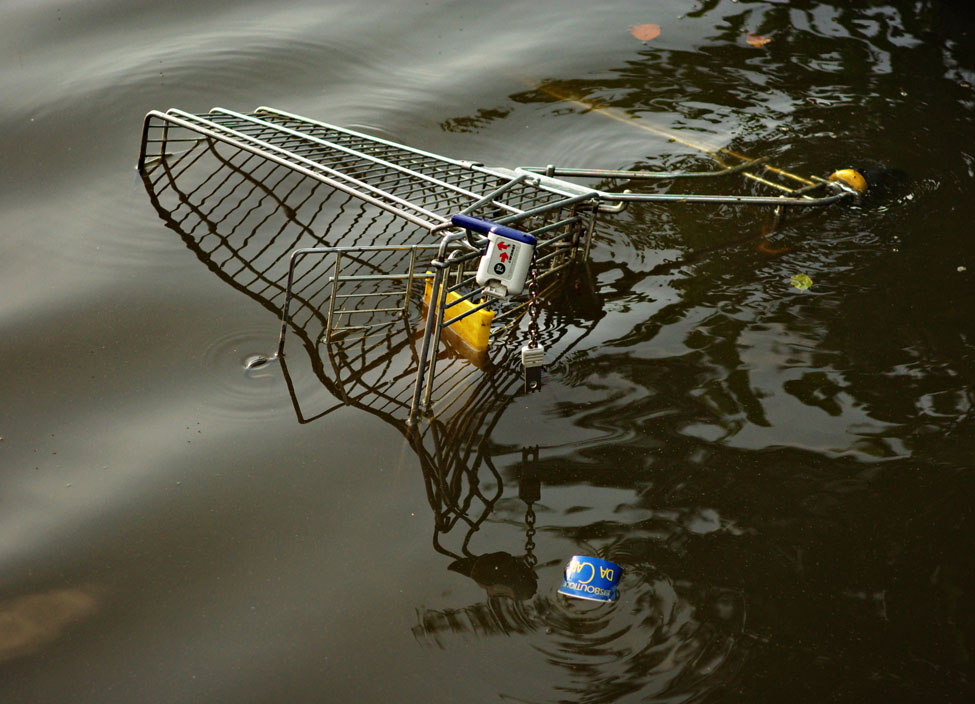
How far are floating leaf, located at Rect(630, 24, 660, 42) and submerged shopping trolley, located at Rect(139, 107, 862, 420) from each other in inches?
60.5

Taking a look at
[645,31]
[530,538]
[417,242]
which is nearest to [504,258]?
[530,538]

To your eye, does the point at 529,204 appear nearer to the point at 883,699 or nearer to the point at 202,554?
the point at 202,554

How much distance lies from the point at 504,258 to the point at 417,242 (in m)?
1.43

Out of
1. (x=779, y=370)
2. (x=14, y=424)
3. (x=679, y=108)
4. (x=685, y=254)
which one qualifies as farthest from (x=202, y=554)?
(x=679, y=108)

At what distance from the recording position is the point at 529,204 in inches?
182

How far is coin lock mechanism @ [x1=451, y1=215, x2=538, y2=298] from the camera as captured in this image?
3113mm

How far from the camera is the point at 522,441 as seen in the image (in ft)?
11.5

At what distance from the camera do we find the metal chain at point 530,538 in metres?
3.07

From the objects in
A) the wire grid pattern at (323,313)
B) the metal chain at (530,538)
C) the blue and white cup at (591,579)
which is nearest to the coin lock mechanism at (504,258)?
the wire grid pattern at (323,313)

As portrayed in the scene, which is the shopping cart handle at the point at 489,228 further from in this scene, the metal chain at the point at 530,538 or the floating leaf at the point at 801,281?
the floating leaf at the point at 801,281

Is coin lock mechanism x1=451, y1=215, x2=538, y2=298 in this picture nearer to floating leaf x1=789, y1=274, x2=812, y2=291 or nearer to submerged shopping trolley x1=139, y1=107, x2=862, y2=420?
submerged shopping trolley x1=139, y1=107, x2=862, y2=420

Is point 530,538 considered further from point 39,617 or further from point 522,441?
point 39,617

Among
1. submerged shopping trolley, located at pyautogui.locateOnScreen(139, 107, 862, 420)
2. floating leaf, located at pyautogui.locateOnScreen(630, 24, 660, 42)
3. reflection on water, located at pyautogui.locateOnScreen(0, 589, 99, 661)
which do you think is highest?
floating leaf, located at pyautogui.locateOnScreen(630, 24, 660, 42)

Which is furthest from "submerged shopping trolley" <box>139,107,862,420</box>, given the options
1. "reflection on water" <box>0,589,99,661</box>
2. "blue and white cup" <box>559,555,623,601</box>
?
"reflection on water" <box>0,589,99,661</box>
